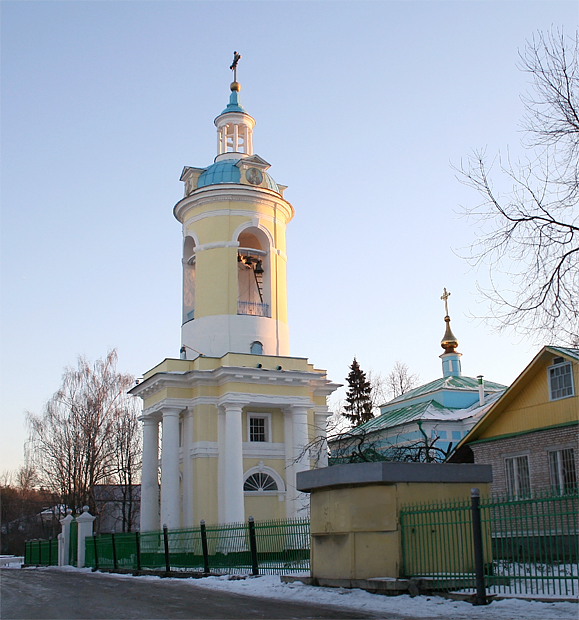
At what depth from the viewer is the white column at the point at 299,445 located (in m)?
28.9

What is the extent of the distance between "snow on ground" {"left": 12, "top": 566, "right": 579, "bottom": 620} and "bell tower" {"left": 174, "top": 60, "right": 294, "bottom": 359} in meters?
14.4

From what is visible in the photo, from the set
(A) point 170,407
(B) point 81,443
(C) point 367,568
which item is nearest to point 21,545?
(B) point 81,443

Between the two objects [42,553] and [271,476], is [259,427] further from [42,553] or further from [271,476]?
[42,553]

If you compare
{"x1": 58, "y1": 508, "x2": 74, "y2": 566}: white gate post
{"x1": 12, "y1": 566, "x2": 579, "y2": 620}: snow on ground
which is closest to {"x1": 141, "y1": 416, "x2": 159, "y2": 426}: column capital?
{"x1": 58, "y1": 508, "x2": 74, "y2": 566}: white gate post

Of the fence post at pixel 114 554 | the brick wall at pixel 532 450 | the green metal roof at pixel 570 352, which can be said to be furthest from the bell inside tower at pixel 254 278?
the green metal roof at pixel 570 352

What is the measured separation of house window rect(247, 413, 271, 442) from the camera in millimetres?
29750

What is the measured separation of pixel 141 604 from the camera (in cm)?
1349

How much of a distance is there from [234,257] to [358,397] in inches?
1328

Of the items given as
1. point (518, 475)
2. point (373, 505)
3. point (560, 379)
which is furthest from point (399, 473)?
point (518, 475)

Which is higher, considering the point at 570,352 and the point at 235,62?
the point at 235,62

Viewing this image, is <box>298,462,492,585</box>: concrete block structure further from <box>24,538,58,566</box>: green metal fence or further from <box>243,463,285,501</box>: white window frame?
<box>24,538,58,566</box>: green metal fence

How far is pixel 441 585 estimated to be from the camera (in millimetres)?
13312

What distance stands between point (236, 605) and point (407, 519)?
329 centimetres

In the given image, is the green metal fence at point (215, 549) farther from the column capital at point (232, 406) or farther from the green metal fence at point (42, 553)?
the green metal fence at point (42, 553)
